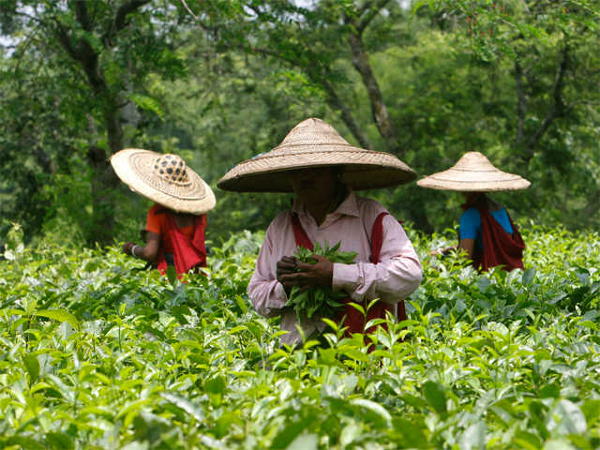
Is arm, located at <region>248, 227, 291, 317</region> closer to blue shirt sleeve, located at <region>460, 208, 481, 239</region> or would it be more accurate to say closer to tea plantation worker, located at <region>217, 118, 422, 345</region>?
tea plantation worker, located at <region>217, 118, 422, 345</region>

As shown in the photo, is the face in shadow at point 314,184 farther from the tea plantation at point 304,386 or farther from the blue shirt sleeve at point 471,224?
the blue shirt sleeve at point 471,224

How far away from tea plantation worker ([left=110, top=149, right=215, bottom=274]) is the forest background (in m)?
2.37

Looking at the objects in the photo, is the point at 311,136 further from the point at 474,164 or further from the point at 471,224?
the point at 474,164

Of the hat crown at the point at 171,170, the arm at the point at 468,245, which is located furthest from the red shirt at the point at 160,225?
the arm at the point at 468,245

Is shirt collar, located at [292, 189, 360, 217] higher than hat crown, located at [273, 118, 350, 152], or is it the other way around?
hat crown, located at [273, 118, 350, 152]

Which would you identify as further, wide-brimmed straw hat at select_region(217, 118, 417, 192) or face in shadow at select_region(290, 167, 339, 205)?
face in shadow at select_region(290, 167, 339, 205)

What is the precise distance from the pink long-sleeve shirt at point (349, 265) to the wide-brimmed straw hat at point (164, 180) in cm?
224

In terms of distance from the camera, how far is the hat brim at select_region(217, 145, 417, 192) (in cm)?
288

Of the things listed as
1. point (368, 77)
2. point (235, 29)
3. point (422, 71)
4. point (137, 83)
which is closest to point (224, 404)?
point (235, 29)

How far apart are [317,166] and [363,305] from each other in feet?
2.02

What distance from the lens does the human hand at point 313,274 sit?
8.86 feet

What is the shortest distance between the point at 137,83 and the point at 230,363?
806 centimetres

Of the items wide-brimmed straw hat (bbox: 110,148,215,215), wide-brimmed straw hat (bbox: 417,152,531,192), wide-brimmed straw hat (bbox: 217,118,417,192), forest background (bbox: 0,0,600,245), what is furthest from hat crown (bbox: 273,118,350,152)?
forest background (bbox: 0,0,600,245)

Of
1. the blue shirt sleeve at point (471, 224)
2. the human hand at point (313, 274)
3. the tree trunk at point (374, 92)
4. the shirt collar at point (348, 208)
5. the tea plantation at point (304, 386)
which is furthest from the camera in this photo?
the tree trunk at point (374, 92)
